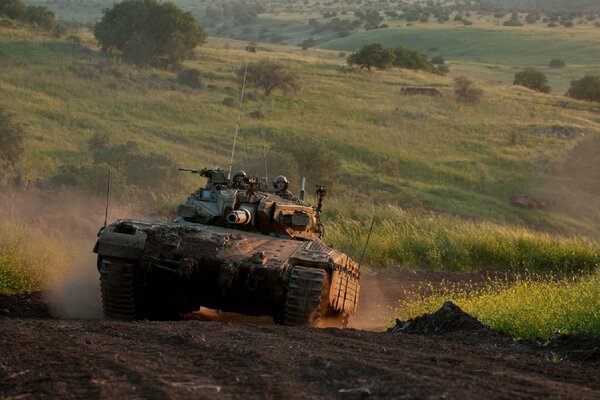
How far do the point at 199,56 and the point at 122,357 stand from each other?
2186 inches

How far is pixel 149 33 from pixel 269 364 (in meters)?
52.0

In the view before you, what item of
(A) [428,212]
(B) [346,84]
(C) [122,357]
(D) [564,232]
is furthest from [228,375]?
(B) [346,84]

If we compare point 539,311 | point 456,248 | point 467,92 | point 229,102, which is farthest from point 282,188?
point 467,92

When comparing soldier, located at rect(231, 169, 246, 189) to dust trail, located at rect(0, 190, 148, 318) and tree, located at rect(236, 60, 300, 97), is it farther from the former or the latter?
tree, located at rect(236, 60, 300, 97)

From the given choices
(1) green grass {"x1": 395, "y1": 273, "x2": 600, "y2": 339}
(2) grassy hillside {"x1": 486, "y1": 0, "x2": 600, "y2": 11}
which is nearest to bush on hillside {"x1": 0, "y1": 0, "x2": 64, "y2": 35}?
(1) green grass {"x1": 395, "y1": 273, "x2": 600, "y2": 339}

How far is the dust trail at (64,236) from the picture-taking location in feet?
52.9

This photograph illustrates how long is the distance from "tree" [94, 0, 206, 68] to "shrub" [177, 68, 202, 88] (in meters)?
4.80

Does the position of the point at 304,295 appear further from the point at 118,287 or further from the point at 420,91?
the point at 420,91

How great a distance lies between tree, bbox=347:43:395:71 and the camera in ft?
216

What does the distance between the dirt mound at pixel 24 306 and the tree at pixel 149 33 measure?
4081 centimetres

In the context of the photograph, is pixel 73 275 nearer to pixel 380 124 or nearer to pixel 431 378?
pixel 431 378

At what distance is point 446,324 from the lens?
13531mm

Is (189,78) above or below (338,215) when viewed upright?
above

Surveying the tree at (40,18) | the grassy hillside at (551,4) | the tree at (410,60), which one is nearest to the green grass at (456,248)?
the tree at (40,18)
